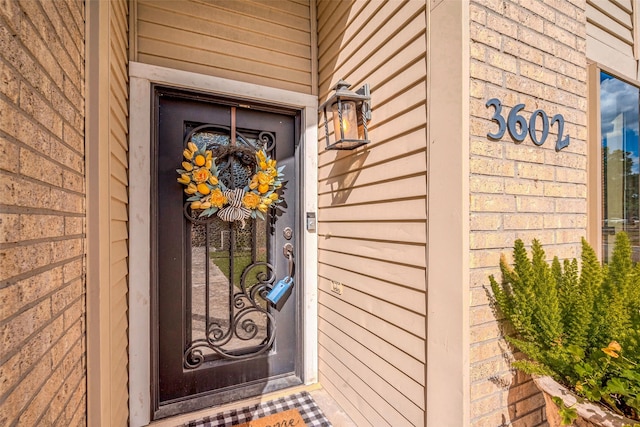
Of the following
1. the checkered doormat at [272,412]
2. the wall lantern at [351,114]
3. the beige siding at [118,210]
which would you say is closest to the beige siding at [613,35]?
the wall lantern at [351,114]

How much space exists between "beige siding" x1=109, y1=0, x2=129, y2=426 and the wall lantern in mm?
1065

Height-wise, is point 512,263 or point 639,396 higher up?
point 512,263

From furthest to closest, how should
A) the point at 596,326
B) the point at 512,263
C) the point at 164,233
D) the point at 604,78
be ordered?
1. the point at 164,233
2. the point at 604,78
3. the point at 512,263
4. the point at 596,326

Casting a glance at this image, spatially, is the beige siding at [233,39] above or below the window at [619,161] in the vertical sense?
above

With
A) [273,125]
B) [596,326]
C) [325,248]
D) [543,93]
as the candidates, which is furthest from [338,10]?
[596,326]

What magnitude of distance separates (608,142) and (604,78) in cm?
35

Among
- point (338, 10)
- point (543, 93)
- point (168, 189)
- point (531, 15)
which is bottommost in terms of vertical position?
point (168, 189)

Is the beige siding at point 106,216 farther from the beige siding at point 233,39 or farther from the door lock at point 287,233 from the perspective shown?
the door lock at point 287,233

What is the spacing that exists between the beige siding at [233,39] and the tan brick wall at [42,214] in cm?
79

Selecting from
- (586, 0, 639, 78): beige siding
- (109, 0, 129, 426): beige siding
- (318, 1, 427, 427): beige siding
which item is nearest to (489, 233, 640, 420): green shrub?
(318, 1, 427, 427): beige siding

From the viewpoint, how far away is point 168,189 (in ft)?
6.18

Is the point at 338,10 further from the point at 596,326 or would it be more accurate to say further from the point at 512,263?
the point at 596,326

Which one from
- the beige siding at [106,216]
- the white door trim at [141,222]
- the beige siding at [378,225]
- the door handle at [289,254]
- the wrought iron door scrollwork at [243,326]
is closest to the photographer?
the beige siding at [106,216]

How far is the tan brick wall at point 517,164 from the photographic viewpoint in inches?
45.9
